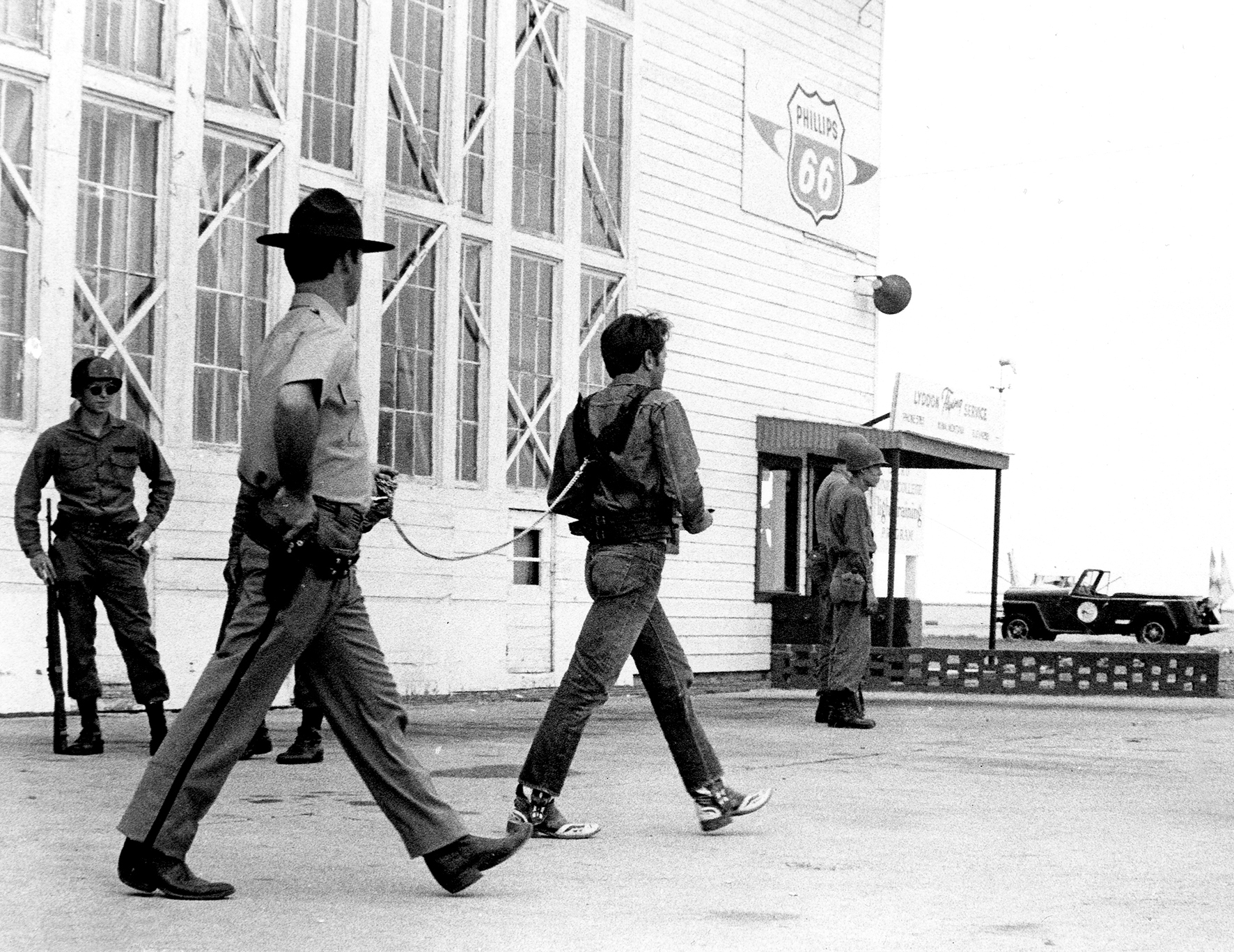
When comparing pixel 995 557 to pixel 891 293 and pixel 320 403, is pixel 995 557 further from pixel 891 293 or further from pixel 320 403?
pixel 320 403

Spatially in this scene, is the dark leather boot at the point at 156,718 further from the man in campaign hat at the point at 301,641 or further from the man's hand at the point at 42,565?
the man in campaign hat at the point at 301,641

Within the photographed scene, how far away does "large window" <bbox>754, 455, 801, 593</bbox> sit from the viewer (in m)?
20.2

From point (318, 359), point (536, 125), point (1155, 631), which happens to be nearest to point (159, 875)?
point (318, 359)

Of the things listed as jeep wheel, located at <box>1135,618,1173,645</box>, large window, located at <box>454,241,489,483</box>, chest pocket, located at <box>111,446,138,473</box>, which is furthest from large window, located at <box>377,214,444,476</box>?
jeep wheel, located at <box>1135,618,1173,645</box>

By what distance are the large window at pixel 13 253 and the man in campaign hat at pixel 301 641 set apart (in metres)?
6.78

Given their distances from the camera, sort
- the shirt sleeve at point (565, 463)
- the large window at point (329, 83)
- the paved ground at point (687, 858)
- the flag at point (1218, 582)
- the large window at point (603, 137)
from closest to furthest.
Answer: the paved ground at point (687, 858) → the shirt sleeve at point (565, 463) → the large window at point (329, 83) → the large window at point (603, 137) → the flag at point (1218, 582)

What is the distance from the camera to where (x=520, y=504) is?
53.5ft

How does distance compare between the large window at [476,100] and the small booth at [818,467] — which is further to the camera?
the small booth at [818,467]

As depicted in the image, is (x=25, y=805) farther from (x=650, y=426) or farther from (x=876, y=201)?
(x=876, y=201)

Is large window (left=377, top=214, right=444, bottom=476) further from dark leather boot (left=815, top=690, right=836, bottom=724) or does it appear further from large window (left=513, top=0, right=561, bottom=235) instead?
dark leather boot (left=815, top=690, right=836, bottom=724)

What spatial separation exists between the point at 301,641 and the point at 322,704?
0.21m

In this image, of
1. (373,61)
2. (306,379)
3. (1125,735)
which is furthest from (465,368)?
(306,379)

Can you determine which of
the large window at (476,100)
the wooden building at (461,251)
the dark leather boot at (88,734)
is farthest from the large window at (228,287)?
the dark leather boot at (88,734)

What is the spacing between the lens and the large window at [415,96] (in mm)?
15047
